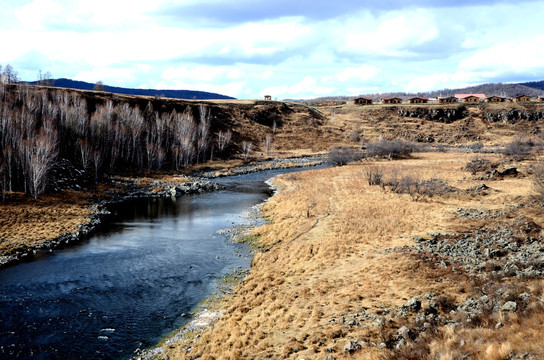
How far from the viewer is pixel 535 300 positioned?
11.5 meters

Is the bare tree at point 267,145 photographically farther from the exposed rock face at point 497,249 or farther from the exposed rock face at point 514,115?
the exposed rock face at point 514,115

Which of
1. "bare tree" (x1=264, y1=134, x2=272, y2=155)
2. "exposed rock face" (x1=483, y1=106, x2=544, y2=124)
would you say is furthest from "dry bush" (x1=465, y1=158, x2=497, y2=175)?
"exposed rock face" (x1=483, y1=106, x2=544, y2=124)

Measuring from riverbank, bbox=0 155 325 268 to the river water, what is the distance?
211 centimetres

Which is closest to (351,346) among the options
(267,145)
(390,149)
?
(390,149)

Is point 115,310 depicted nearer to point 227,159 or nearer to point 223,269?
point 223,269

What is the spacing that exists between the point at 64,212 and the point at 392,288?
Result: 3601 cm

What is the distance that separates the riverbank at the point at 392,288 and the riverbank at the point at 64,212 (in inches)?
694

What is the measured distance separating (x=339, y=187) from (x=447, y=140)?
284 feet

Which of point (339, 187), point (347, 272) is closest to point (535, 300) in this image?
point (347, 272)

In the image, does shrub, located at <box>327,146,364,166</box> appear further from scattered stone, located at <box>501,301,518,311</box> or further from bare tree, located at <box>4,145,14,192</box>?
scattered stone, located at <box>501,301,518,311</box>

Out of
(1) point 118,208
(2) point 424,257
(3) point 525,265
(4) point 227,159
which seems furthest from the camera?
(4) point 227,159

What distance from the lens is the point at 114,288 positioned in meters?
21.0

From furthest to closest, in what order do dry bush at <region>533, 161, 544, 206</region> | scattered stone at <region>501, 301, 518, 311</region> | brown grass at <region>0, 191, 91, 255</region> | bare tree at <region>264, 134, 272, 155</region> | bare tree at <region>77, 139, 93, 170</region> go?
1. bare tree at <region>264, 134, 272, 155</region>
2. bare tree at <region>77, 139, 93, 170</region>
3. brown grass at <region>0, 191, 91, 255</region>
4. dry bush at <region>533, 161, 544, 206</region>
5. scattered stone at <region>501, 301, 518, 311</region>

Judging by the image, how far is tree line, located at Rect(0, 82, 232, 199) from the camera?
42.0 meters
